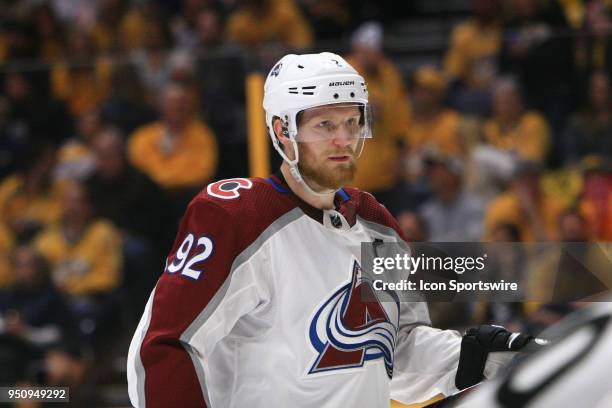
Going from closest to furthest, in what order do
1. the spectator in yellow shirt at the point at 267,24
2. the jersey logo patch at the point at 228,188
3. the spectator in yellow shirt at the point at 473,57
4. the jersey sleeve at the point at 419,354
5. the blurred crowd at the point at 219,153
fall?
1. the jersey logo patch at the point at 228,188
2. the jersey sleeve at the point at 419,354
3. the blurred crowd at the point at 219,153
4. the spectator in yellow shirt at the point at 473,57
5. the spectator in yellow shirt at the point at 267,24

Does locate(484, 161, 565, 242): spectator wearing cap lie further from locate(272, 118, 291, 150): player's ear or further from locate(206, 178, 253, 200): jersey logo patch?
locate(206, 178, 253, 200): jersey logo patch

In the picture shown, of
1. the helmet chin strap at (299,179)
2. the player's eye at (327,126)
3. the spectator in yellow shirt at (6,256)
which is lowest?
the spectator in yellow shirt at (6,256)

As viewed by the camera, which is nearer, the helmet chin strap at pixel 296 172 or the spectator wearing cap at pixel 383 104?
the helmet chin strap at pixel 296 172

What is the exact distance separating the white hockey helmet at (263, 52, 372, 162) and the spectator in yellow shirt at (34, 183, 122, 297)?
2602mm

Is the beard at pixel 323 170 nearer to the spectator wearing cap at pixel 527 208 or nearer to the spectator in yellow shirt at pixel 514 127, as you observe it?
the spectator wearing cap at pixel 527 208

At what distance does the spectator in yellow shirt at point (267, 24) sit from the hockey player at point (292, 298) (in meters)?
3.63

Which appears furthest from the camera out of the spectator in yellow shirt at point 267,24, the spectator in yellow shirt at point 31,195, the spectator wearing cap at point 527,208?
the spectator in yellow shirt at point 267,24

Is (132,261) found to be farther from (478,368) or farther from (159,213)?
(478,368)

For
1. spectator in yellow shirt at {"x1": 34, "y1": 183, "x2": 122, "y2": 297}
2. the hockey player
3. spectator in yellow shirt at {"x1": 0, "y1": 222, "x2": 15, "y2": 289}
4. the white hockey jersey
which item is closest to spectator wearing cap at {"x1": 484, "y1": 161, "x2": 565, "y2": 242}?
spectator in yellow shirt at {"x1": 34, "y1": 183, "x2": 122, "y2": 297}

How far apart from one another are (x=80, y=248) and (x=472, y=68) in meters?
1.97

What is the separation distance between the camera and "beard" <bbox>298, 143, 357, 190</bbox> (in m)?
2.45

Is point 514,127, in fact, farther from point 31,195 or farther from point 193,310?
point 193,310

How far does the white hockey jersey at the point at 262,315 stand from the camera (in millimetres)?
2199

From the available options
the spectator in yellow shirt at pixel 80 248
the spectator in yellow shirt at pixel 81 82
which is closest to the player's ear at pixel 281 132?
the spectator in yellow shirt at pixel 80 248
